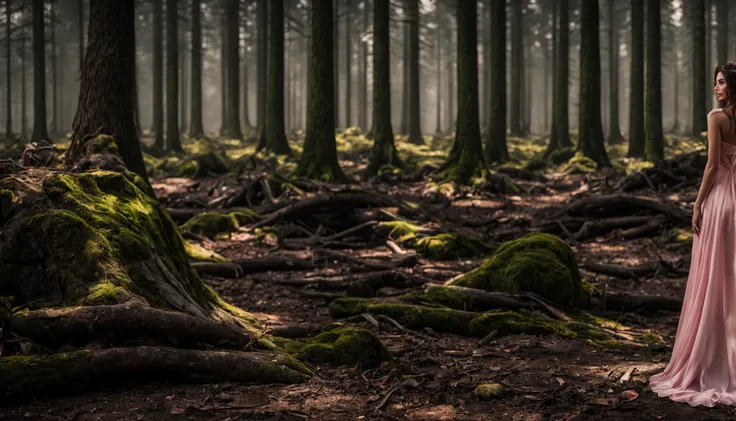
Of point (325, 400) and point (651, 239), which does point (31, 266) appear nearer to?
point (325, 400)

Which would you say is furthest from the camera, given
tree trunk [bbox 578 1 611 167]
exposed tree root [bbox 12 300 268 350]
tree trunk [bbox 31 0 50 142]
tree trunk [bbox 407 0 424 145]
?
tree trunk [bbox 407 0 424 145]

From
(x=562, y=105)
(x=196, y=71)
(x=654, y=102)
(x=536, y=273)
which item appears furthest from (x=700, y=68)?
(x=536, y=273)

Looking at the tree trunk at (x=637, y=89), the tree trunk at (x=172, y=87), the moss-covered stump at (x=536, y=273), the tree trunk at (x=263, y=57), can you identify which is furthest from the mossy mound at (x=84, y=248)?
the tree trunk at (x=263, y=57)

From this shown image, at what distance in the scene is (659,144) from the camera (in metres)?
22.9

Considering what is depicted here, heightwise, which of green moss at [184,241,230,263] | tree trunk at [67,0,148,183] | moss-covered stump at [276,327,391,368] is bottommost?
moss-covered stump at [276,327,391,368]

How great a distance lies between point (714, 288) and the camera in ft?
16.6

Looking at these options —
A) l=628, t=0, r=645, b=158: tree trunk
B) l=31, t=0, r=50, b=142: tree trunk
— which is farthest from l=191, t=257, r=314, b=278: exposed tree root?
l=31, t=0, r=50, b=142: tree trunk

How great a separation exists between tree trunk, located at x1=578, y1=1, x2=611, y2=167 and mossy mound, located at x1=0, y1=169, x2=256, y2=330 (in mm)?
17518

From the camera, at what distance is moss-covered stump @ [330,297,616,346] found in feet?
23.7

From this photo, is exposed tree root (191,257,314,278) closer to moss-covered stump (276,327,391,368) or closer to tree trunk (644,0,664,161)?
moss-covered stump (276,327,391,368)

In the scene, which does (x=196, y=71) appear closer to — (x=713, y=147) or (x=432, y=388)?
(x=432, y=388)

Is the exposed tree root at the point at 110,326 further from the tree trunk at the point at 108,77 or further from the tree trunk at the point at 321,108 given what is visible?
the tree trunk at the point at 321,108

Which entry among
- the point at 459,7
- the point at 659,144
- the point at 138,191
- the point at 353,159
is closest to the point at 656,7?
the point at 659,144

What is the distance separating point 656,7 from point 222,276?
18430 millimetres
